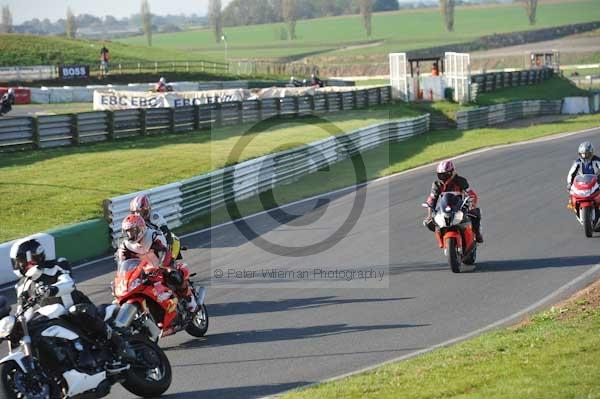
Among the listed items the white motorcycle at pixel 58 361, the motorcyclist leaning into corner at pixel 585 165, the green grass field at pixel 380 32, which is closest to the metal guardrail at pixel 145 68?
the motorcyclist leaning into corner at pixel 585 165

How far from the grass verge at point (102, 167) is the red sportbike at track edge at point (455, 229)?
8.04 metres

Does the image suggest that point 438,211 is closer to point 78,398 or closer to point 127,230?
point 127,230

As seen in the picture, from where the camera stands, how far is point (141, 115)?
33.6 meters

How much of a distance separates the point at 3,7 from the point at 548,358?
157 m

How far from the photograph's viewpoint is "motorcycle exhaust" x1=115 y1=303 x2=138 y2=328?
9.28 meters

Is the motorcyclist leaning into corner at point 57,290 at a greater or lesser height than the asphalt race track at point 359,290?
greater

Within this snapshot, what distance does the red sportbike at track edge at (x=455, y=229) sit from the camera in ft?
49.3

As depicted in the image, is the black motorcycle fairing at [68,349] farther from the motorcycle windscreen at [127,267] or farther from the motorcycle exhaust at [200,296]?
the motorcycle exhaust at [200,296]

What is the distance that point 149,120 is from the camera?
34.0 meters

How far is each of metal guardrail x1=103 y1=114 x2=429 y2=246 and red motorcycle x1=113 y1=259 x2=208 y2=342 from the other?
291 inches

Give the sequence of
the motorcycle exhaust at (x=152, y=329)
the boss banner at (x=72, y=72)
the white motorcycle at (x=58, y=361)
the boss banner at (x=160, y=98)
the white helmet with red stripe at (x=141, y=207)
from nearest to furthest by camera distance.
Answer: the white motorcycle at (x=58, y=361), the motorcycle exhaust at (x=152, y=329), the white helmet with red stripe at (x=141, y=207), the boss banner at (x=160, y=98), the boss banner at (x=72, y=72)

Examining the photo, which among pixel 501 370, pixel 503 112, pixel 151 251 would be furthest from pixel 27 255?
pixel 503 112

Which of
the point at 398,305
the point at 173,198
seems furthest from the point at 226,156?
the point at 398,305

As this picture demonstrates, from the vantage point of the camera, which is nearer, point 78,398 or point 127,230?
point 78,398
